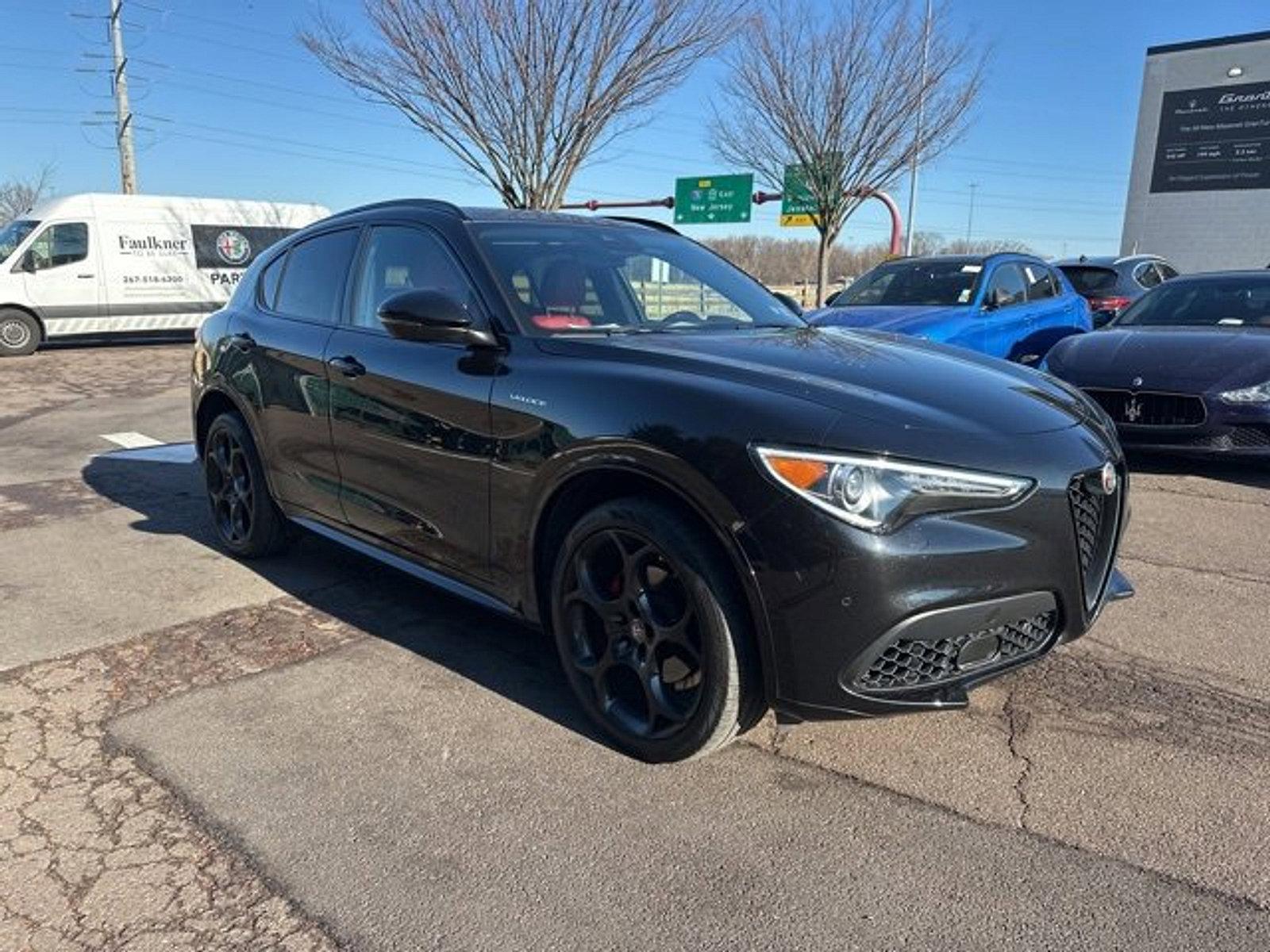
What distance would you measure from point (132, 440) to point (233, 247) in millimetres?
10968

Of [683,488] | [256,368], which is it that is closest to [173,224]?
[256,368]

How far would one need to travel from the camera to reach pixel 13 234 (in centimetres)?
1594

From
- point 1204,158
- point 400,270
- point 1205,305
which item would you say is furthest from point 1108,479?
point 1204,158

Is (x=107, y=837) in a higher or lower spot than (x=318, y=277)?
lower

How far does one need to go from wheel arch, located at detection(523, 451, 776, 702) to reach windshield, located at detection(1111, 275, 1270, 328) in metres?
6.30

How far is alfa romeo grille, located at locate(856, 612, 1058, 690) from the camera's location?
2490 mm

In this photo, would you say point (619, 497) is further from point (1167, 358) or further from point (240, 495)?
point (1167, 358)

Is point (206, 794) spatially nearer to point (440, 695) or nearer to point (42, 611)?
point (440, 695)

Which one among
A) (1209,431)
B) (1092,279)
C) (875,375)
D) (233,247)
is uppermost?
(233,247)

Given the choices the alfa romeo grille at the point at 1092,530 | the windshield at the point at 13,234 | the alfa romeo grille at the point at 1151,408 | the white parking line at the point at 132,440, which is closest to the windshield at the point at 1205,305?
the alfa romeo grille at the point at 1151,408

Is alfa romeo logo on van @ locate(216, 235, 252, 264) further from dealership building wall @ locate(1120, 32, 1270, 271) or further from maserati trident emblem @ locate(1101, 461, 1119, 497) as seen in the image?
dealership building wall @ locate(1120, 32, 1270, 271)

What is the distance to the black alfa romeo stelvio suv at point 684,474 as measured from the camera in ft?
8.04

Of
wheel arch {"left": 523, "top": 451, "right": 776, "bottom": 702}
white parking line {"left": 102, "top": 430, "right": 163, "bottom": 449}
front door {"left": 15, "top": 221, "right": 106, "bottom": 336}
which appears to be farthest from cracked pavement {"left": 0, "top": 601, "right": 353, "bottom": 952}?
front door {"left": 15, "top": 221, "right": 106, "bottom": 336}

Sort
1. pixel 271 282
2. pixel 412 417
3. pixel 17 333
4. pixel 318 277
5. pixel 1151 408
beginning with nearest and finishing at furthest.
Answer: pixel 412 417, pixel 318 277, pixel 271 282, pixel 1151 408, pixel 17 333
